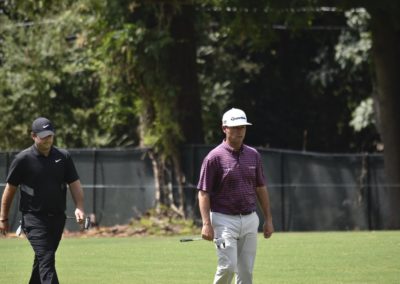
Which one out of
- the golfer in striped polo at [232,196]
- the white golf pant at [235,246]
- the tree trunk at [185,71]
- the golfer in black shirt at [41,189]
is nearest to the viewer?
the white golf pant at [235,246]

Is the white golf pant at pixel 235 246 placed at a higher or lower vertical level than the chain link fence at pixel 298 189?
higher

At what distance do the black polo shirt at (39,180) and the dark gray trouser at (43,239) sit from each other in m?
0.09

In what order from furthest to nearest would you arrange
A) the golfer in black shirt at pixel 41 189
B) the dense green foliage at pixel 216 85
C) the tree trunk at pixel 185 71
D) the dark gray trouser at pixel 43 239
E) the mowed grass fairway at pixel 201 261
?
1. the dense green foliage at pixel 216 85
2. the tree trunk at pixel 185 71
3. the mowed grass fairway at pixel 201 261
4. the golfer in black shirt at pixel 41 189
5. the dark gray trouser at pixel 43 239

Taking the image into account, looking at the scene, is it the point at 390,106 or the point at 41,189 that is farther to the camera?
the point at 390,106

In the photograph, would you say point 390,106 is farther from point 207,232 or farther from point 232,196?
point 207,232

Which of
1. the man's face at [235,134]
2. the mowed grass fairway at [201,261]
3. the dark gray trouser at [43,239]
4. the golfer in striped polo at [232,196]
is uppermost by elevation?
the man's face at [235,134]

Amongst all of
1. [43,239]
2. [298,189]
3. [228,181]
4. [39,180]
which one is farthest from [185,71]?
[228,181]

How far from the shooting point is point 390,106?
29.7 m

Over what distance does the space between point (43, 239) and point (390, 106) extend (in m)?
19.7

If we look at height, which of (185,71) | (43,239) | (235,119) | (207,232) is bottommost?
(43,239)

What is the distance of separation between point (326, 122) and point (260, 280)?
28.5 metres

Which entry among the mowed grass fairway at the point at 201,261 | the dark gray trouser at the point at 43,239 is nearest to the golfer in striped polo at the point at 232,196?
the dark gray trouser at the point at 43,239

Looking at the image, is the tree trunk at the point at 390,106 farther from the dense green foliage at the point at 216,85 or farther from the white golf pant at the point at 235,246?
the white golf pant at the point at 235,246

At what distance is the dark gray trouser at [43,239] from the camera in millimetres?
11203
